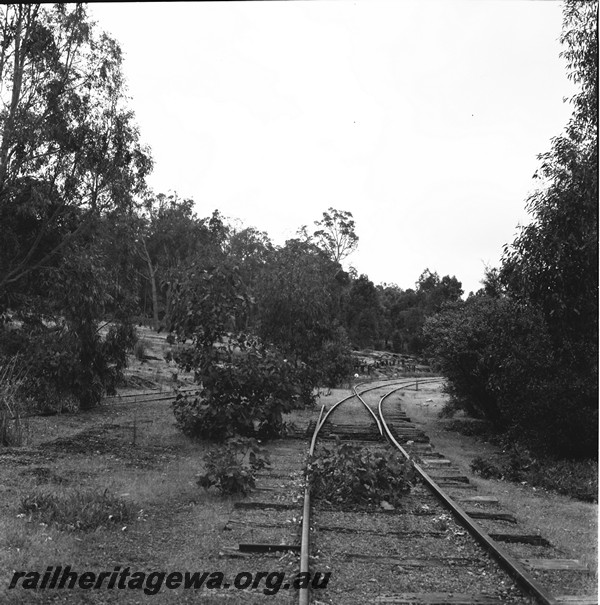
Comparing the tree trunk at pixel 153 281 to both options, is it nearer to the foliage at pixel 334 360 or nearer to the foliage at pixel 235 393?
the foliage at pixel 334 360

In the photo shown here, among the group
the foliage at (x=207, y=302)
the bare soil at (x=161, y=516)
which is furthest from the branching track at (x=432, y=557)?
the foliage at (x=207, y=302)

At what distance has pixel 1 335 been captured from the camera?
1953cm

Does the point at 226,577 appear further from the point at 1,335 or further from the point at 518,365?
the point at 1,335

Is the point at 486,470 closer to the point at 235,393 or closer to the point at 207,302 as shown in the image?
the point at 235,393

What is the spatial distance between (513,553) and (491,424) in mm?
13913

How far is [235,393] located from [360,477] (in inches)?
239

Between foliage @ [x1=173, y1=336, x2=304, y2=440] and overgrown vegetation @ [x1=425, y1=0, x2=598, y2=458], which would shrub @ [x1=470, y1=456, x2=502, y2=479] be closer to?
overgrown vegetation @ [x1=425, y1=0, x2=598, y2=458]

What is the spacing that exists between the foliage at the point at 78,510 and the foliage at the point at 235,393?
6.27m

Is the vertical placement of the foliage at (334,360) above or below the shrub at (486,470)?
above

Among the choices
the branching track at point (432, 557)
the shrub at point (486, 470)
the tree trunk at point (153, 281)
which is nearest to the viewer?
the branching track at point (432, 557)

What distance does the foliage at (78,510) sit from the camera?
23.2 ft

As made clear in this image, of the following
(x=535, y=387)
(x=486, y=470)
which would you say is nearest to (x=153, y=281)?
(x=535, y=387)

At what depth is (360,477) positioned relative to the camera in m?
9.08

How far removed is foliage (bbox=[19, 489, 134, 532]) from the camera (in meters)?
7.08
